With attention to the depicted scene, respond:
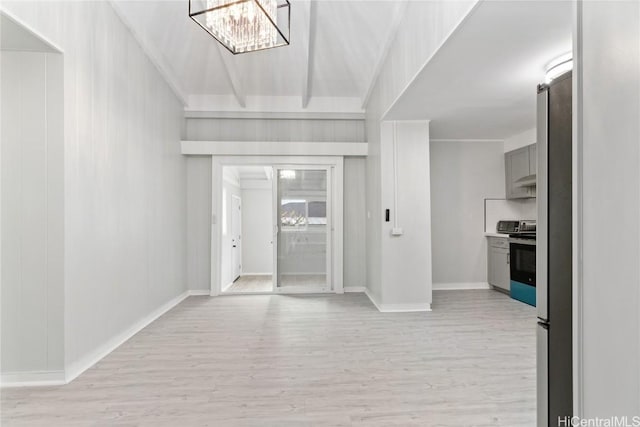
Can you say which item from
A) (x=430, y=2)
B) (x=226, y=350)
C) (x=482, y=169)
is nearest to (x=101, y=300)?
(x=226, y=350)

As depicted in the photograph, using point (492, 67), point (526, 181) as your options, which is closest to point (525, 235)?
point (526, 181)

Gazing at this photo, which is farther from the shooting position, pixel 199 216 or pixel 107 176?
pixel 199 216

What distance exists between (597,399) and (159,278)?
434 cm

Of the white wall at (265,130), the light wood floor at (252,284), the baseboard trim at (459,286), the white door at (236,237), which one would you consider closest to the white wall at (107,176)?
the white wall at (265,130)

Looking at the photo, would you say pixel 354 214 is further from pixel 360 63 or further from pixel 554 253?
pixel 554 253

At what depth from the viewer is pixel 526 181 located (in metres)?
5.08

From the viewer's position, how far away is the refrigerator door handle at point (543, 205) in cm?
146

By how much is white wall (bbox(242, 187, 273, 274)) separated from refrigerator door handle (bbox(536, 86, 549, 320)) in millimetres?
7010

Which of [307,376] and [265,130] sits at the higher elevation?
[265,130]

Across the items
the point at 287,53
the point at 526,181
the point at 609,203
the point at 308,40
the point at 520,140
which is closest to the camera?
the point at 609,203

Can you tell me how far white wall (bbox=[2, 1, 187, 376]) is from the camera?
2.48 m

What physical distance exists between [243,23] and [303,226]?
3396 millimetres

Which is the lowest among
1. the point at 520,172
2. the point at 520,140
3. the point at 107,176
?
the point at 107,176

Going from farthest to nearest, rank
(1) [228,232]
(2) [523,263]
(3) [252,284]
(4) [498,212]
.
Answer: (3) [252,284]
(1) [228,232]
(4) [498,212]
(2) [523,263]
